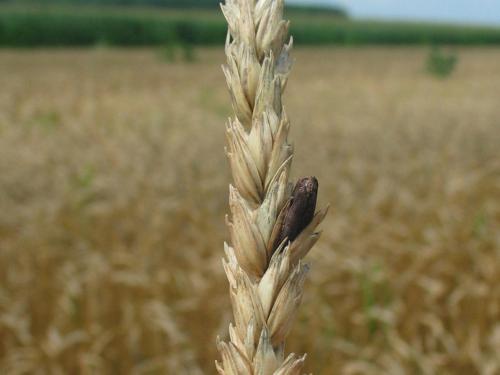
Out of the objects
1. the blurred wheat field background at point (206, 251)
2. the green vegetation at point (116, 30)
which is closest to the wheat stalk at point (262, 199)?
the blurred wheat field background at point (206, 251)

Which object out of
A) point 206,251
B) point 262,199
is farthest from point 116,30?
point 262,199

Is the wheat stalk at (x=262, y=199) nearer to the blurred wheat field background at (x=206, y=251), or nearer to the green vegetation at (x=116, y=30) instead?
the blurred wheat field background at (x=206, y=251)

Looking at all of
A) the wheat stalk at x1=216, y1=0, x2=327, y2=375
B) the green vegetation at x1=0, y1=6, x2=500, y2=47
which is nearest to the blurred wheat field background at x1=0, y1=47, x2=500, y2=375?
the wheat stalk at x1=216, y1=0, x2=327, y2=375

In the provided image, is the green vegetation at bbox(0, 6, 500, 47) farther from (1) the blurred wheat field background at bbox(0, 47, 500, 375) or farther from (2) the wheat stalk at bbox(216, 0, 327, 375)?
(2) the wheat stalk at bbox(216, 0, 327, 375)

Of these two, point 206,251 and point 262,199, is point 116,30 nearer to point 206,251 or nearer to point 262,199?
point 206,251

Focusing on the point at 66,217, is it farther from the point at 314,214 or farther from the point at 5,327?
the point at 314,214

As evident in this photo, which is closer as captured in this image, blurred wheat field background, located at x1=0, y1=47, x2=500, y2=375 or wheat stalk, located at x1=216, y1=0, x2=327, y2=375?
wheat stalk, located at x1=216, y1=0, x2=327, y2=375

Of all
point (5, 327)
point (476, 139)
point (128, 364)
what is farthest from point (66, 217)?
point (476, 139)
